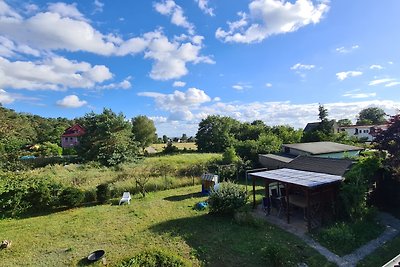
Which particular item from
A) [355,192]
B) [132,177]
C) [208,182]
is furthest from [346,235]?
[132,177]

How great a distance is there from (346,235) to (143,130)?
36982 mm

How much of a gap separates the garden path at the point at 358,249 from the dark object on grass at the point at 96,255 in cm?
762

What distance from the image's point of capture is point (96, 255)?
26.8ft

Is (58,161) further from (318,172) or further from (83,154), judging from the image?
(318,172)

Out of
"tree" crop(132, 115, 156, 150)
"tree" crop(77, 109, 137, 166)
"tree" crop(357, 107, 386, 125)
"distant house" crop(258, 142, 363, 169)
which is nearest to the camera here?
"distant house" crop(258, 142, 363, 169)

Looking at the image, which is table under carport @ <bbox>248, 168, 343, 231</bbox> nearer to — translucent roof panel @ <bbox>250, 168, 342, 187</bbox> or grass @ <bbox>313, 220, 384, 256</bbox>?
translucent roof panel @ <bbox>250, 168, 342, 187</bbox>

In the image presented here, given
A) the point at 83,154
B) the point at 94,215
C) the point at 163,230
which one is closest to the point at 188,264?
the point at 163,230

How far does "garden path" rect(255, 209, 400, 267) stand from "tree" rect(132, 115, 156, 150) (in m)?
32.2

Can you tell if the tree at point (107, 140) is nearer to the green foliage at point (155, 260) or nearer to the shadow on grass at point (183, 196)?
the shadow on grass at point (183, 196)

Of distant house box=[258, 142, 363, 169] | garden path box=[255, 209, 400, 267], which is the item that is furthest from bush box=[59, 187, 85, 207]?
distant house box=[258, 142, 363, 169]

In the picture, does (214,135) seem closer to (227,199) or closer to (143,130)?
(143,130)

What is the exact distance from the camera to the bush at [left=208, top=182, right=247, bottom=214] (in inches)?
458

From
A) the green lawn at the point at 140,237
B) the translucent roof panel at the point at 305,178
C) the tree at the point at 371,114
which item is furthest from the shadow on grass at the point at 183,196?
the tree at the point at 371,114

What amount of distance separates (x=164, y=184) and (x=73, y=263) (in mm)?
10469
